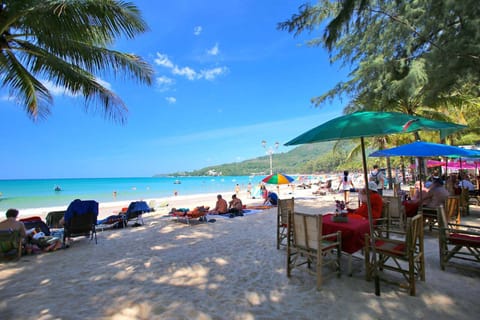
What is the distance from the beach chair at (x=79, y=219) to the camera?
597 cm

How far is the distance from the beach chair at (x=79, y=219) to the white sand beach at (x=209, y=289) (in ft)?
3.07

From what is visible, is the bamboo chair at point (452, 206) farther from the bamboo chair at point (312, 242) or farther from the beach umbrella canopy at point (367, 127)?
the bamboo chair at point (312, 242)

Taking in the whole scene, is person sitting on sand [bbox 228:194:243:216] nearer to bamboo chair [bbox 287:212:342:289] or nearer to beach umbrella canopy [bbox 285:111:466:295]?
bamboo chair [bbox 287:212:342:289]

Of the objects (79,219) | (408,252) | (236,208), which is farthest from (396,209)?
(79,219)

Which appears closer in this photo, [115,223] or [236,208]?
[115,223]

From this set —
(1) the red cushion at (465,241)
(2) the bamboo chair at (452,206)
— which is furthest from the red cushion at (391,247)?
(2) the bamboo chair at (452,206)

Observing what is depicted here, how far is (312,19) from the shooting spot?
232 inches

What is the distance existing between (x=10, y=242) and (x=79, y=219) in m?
1.34

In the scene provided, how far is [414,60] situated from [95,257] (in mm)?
9603

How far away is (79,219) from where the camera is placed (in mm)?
6109

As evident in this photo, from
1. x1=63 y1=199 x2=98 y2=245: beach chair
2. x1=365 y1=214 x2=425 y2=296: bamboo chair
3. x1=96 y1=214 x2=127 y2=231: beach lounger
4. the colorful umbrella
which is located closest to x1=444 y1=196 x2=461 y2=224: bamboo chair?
x1=365 y1=214 x2=425 y2=296: bamboo chair

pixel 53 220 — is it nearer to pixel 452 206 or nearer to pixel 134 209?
pixel 134 209

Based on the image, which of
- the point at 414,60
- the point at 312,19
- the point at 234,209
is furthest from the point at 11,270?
the point at 414,60

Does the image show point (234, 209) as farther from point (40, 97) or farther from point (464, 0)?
point (464, 0)
